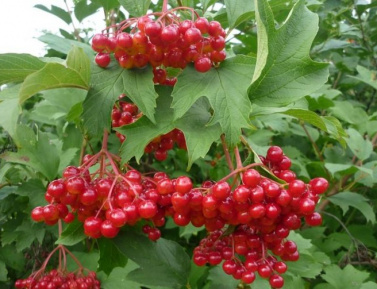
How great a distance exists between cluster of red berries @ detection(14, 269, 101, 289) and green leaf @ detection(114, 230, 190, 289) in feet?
0.65

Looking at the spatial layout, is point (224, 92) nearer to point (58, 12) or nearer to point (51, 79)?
point (51, 79)

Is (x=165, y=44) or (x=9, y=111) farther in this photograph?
(x=165, y=44)

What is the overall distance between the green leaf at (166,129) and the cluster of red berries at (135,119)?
142 mm

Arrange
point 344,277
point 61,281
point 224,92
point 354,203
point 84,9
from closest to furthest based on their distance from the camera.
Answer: point 224,92
point 61,281
point 344,277
point 354,203
point 84,9

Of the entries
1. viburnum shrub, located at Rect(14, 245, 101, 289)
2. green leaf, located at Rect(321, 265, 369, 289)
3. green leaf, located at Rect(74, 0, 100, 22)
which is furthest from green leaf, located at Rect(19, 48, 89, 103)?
green leaf, located at Rect(321, 265, 369, 289)

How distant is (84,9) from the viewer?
1992 millimetres

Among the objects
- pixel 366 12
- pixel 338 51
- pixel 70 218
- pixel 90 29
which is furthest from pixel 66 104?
pixel 366 12

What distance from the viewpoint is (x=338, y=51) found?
2.60 m

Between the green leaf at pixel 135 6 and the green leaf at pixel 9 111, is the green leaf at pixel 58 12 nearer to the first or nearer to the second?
the green leaf at pixel 135 6

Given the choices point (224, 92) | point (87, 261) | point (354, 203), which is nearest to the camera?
point (224, 92)

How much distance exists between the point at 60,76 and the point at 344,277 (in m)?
1.32

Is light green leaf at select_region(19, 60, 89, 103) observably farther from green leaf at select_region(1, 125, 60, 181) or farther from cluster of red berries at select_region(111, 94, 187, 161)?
green leaf at select_region(1, 125, 60, 181)

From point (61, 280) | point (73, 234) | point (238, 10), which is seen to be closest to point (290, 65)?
point (238, 10)

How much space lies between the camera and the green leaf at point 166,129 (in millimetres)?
952
